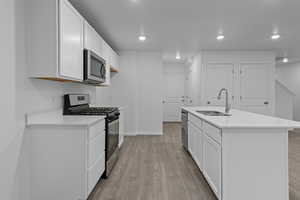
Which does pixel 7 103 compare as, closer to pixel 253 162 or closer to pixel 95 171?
pixel 95 171

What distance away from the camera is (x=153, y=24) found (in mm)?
3482

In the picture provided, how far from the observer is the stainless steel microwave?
2.69m

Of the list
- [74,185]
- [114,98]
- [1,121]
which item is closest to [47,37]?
[1,121]

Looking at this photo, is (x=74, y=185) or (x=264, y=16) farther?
(x=264, y=16)

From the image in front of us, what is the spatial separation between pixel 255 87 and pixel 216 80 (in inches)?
45.1

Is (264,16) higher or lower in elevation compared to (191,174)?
higher

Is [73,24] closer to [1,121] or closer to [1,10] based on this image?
[1,10]

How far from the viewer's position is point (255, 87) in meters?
5.58

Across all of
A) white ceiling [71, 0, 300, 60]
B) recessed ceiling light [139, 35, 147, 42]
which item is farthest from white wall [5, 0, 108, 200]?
recessed ceiling light [139, 35, 147, 42]

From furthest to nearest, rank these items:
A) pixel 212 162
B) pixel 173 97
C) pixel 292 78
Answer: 1. pixel 173 97
2. pixel 292 78
3. pixel 212 162

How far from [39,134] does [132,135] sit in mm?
3703

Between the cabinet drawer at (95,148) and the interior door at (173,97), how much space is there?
6080 mm

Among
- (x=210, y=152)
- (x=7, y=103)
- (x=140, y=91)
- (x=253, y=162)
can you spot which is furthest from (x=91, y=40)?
(x=140, y=91)

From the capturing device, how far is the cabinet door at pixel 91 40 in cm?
275
